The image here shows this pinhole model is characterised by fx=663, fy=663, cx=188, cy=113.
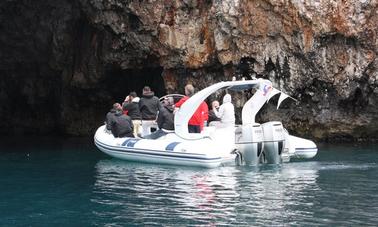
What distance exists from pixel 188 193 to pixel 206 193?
1.24 ft

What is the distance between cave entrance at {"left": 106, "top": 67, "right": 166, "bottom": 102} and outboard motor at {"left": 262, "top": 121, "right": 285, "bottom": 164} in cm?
1226

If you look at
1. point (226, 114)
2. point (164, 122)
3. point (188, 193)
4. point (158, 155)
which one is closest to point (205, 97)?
point (226, 114)

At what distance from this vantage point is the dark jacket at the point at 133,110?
21.6 metres

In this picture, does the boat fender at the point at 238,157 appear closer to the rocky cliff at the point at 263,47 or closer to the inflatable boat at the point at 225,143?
the inflatable boat at the point at 225,143

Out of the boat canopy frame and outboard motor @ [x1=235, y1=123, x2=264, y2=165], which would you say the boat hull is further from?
the boat canopy frame

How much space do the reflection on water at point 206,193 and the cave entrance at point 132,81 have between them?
39.3ft

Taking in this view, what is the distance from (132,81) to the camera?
3116 cm

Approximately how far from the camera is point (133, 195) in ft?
44.8

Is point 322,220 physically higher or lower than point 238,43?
lower

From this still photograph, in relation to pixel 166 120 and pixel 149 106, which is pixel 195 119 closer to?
pixel 166 120

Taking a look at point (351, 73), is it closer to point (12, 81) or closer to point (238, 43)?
point (238, 43)

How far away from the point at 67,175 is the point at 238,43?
9.17m

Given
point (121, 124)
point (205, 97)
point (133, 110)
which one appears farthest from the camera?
point (133, 110)

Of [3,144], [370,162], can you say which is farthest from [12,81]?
[370,162]
